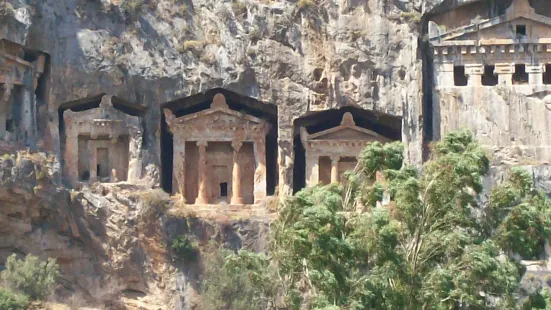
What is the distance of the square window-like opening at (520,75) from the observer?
45344 mm

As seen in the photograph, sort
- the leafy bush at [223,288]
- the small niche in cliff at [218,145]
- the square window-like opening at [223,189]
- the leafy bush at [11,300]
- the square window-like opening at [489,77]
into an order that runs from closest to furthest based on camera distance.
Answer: the leafy bush at [11,300] < the leafy bush at [223,288] < the square window-like opening at [489,77] < the small niche in cliff at [218,145] < the square window-like opening at [223,189]

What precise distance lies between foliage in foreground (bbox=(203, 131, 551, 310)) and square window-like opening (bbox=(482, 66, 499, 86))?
57.4ft

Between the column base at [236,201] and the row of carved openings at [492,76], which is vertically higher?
the row of carved openings at [492,76]

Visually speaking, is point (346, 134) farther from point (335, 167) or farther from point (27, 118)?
point (27, 118)

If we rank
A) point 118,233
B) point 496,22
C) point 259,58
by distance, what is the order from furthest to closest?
1. point 496,22
2. point 259,58
3. point 118,233

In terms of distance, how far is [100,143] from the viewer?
151 feet

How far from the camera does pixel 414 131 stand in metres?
44.5

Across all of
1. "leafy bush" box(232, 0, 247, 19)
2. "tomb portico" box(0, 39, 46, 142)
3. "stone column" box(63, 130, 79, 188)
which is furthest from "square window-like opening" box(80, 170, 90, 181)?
"leafy bush" box(232, 0, 247, 19)

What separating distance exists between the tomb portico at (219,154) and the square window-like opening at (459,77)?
6731 millimetres

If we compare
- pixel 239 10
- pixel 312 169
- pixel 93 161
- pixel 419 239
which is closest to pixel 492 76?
pixel 312 169

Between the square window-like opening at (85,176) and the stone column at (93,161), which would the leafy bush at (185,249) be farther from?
the square window-like opening at (85,176)

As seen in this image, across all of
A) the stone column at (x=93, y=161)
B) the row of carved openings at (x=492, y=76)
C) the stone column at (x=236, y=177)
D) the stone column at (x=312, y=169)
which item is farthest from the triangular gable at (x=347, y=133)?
the stone column at (x=93, y=161)

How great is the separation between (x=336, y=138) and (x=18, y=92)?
11044 mm

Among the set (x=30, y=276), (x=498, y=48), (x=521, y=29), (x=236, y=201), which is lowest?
(x=30, y=276)
